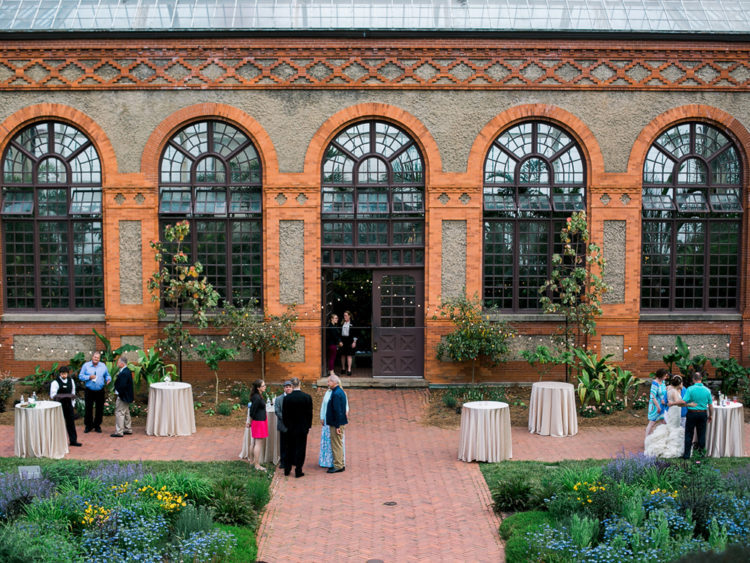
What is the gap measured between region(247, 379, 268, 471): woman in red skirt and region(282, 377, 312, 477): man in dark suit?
378 millimetres

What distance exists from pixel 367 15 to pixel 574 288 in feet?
26.6

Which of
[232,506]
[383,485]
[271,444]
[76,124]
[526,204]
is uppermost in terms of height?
[76,124]

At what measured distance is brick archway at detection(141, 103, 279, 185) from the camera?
18875 mm

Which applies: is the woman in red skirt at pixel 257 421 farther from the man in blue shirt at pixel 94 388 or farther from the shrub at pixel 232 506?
the man in blue shirt at pixel 94 388

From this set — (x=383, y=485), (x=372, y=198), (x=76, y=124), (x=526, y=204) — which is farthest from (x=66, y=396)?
(x=526, y=204)

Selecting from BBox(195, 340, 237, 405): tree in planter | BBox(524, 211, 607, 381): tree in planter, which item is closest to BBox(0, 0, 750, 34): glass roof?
BBox(524, 211, 607, 381): tree in planter

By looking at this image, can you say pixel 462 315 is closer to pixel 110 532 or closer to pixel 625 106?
pixel 625 106

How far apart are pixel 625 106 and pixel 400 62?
5.37 meters

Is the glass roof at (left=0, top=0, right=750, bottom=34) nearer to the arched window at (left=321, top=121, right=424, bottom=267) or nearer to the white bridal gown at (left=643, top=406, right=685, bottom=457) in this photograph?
the arched window at (left=321, top=121, right=424, bottom=267)

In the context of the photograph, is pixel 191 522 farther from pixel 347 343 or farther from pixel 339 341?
pixel 347 343

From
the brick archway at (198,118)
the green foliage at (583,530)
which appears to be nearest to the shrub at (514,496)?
the green foliage at (583,530)

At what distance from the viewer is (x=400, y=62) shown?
744 inches

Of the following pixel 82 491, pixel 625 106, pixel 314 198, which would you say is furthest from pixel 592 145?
pixel 82 491

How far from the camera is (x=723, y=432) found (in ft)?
45.4
